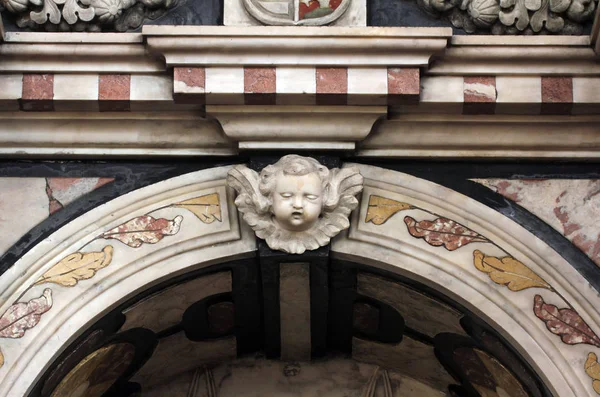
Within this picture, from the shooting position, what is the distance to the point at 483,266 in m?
6.01

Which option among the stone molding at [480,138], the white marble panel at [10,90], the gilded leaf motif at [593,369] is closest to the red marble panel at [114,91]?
the white marble panel at [10,90]

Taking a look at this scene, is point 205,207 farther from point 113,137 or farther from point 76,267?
point 76,267

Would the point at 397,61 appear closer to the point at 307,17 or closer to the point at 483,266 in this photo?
the point at 307,17

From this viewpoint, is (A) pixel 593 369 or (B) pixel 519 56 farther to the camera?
(B) pixel 519 56

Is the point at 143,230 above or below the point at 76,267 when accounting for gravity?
above

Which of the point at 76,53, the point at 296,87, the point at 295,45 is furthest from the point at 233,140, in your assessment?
the point at 76,53

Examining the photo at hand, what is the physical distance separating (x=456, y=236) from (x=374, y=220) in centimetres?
35

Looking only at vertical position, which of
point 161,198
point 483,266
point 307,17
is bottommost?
point 483,266

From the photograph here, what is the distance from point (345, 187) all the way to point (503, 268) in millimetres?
729

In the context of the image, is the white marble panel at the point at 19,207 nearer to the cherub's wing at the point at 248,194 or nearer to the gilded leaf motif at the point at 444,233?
the cherub's wing at the point at 248,194

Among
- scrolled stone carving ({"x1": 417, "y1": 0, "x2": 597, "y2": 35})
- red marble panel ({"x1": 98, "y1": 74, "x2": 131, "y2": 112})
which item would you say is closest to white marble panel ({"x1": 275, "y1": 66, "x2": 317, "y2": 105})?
red marble panel ({"x1": 98, "y1": 74, "x2": 131, "y2": 112})

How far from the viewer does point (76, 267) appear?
600cm

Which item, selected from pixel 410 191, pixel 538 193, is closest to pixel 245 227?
pixel 410 191

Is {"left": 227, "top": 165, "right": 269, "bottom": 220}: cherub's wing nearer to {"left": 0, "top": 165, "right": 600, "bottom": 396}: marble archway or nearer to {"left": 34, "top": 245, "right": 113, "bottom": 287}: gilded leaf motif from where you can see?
{"left": 0, "top": 165, "right": 600, "bottom": 396}: marble archway
